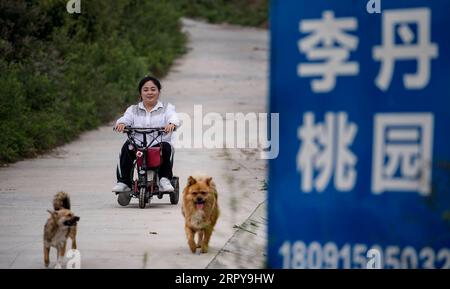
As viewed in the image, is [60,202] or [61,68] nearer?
[60,202]

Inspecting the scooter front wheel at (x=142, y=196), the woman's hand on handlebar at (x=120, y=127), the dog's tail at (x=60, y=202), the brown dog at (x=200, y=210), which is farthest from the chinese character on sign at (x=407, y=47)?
the scooter front wheel at (x=142, y=196)

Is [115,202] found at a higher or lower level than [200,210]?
lower

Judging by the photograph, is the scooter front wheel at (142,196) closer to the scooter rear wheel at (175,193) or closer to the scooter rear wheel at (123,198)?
the scooter rear wheel at (123,198)

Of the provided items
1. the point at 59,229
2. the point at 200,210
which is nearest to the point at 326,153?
the point at 59,229

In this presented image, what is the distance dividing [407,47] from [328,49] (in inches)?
9.2

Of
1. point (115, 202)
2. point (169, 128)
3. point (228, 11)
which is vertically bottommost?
point (115, 202)

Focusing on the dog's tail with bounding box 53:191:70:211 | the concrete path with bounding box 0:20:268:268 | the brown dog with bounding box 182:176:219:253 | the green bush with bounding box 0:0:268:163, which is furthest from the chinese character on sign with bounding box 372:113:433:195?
the green bush with bounding box 0:0:268:163

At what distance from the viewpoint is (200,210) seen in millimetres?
7672

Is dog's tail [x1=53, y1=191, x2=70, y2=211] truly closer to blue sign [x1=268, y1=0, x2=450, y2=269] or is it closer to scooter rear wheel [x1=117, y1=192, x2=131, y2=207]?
scooter rear wheel [x1=117, y1=192, x2=131, y2=207]

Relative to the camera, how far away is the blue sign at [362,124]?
3031 mm

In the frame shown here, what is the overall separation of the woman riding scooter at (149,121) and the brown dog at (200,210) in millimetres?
2741

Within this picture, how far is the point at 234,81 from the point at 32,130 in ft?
43.9

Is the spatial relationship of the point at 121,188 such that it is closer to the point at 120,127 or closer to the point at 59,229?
the point at 120,127
